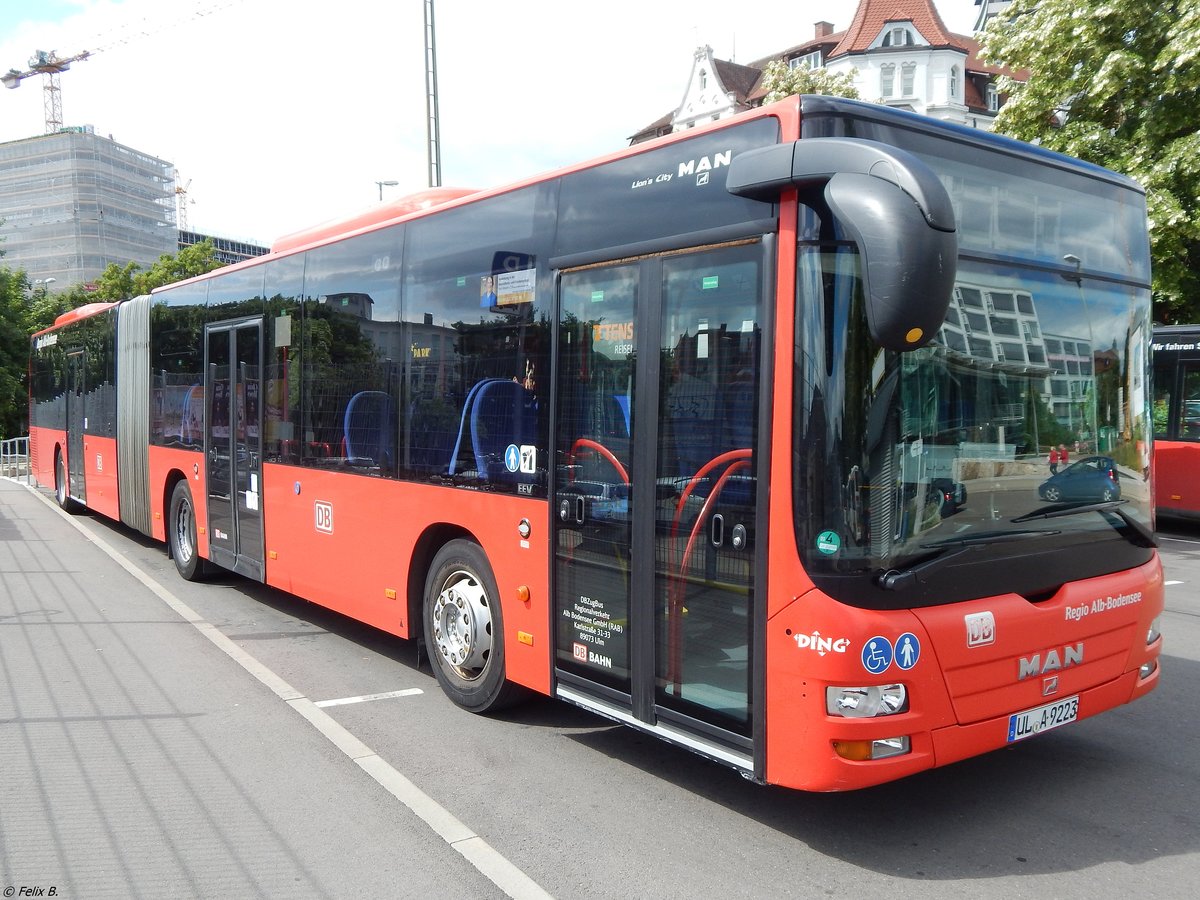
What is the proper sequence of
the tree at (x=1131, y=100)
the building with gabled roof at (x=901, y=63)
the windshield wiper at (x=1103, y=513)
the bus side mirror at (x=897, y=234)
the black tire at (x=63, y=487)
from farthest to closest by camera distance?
the building with gabled roof at (x=901, y=63) < the black tire at (x=63, y=487) < the tree at (x=1131, y=100) < the windshield wiper at (x=1103, y=513) < the bus side mirror at (x=897, y=234)

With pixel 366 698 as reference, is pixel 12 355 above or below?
above

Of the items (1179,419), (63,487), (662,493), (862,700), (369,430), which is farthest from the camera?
(63,487)

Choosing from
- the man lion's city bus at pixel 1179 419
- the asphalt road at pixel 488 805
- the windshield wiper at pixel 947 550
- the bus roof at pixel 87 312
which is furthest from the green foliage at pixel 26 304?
the windshield wiper at pixel 947 550

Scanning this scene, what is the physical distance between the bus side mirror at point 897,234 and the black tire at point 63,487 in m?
16.7

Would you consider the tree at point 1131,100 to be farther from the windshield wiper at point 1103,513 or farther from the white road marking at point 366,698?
the white road marking at point 366,698

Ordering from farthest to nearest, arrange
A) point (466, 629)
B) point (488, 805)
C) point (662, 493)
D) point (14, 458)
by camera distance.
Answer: point (14, 458) → point (466, 629) → point (488, 805) → point (662, 493)

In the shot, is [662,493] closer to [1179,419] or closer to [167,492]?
[167,492]

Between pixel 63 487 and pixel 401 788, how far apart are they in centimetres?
1509

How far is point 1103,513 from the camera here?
4.66 m

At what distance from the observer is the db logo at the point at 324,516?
7.65 m

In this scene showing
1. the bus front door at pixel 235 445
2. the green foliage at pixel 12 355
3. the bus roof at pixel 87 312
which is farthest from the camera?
→ the green foliage at pixel 12 355

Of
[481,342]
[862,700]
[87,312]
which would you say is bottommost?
[862,700]

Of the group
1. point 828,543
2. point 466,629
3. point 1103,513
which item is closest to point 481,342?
point 466,629

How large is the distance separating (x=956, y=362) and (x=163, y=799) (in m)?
4.11
